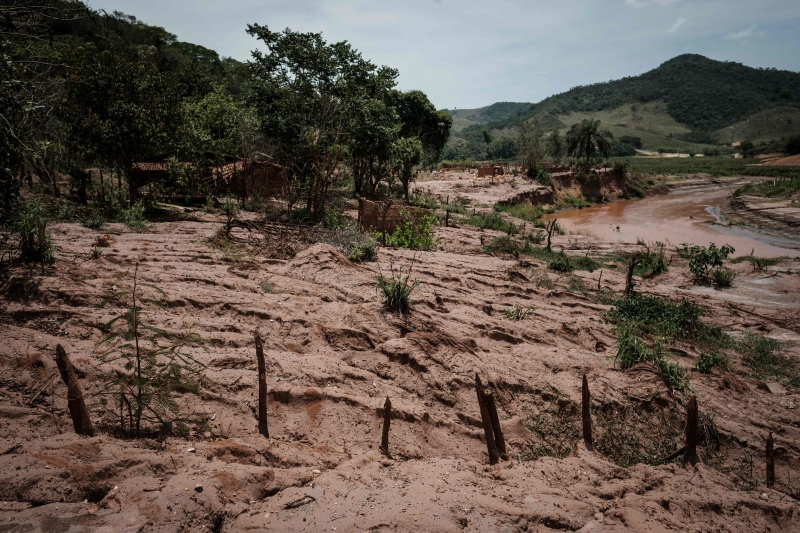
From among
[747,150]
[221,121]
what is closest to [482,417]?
[221,121]

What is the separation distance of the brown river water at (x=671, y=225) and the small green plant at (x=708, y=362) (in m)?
13.6

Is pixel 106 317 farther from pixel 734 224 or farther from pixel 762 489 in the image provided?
pixel 734 224

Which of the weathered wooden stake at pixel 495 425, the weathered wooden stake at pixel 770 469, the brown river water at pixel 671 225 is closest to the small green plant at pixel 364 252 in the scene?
the weathered wooden stake at pixel 495 425

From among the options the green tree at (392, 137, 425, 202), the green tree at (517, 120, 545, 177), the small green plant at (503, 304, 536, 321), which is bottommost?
the small green plant at (503, 304, 536, 321)

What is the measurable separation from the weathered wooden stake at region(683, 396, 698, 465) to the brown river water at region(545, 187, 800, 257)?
17100 millimetres

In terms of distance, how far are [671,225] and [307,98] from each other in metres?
23.6

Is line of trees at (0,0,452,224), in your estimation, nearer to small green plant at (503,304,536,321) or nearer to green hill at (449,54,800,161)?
small green plant at (503,304,536,321)

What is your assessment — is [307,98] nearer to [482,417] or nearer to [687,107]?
[482,417]

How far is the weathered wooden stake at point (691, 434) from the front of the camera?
5.34m

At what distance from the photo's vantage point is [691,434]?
5430 millimetres

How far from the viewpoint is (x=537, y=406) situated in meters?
6.36

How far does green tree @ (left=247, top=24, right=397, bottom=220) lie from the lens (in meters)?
14.4

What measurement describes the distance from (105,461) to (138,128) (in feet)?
35.9

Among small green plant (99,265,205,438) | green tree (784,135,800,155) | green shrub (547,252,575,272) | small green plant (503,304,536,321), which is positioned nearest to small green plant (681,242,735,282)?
green shrub (547,252,575,272)
